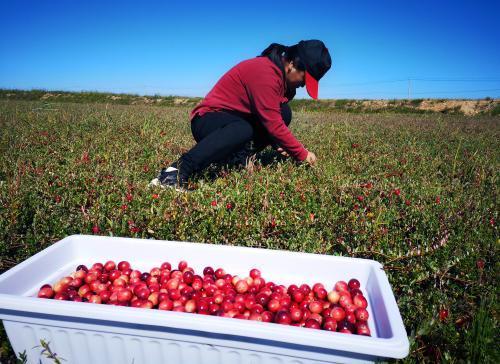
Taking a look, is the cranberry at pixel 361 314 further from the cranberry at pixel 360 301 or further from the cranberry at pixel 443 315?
the cranberry at pixel 443 315

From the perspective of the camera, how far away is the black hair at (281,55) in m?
3.50

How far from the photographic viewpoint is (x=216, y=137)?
3549 millimetres

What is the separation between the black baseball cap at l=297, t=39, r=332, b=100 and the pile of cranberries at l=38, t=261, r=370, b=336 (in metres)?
2.31

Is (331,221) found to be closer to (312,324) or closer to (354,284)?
(354,284)

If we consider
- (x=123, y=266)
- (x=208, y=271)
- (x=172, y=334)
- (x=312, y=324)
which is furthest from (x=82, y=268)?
(x=312, y=324)

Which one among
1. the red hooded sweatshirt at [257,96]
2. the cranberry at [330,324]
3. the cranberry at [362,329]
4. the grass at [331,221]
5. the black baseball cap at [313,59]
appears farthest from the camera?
the red hooded sweatshirt at [257,96]

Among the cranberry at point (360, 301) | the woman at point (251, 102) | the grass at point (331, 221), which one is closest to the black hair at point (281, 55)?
the woman at point (251, 102)

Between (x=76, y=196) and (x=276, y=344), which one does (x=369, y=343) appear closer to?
(x=276, y=344)

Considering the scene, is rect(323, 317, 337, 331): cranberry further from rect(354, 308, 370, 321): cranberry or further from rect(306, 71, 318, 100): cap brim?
rect(306, 71, 318, 100): cap brim

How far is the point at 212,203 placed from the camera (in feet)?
8.84

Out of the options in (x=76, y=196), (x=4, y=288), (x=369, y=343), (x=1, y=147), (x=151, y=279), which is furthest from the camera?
(x=1, y=147)

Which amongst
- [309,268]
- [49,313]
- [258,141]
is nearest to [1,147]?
[258,141]

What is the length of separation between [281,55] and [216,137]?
112 cm

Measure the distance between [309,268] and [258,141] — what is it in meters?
2.59
